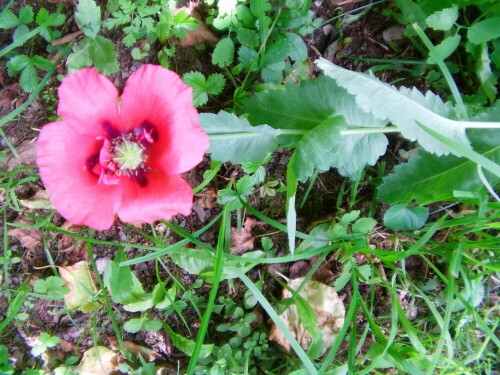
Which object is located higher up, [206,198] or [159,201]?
[159,201]

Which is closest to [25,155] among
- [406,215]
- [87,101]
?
[87,101]

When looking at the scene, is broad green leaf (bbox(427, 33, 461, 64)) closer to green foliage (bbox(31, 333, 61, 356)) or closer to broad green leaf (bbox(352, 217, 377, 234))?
broad green leaf (bbox(352, 217, 377, 234))

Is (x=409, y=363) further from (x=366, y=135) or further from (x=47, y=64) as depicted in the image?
(x=47, y=64)

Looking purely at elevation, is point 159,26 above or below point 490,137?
above

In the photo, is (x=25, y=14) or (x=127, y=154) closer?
(x=127, y=154)

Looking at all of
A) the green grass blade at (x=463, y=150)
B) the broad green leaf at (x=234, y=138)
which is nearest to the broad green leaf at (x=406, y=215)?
the green grass blade at (x=463, y=150)

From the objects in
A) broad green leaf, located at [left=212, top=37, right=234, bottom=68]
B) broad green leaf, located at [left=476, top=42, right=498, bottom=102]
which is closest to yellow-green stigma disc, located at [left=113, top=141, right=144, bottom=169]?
broad green leaf, located at [left=212, top=37, right=234, bottom=68]

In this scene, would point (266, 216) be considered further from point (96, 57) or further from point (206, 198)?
Answer: point (96, 57)

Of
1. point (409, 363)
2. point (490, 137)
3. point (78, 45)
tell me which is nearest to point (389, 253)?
point (409, 363)
